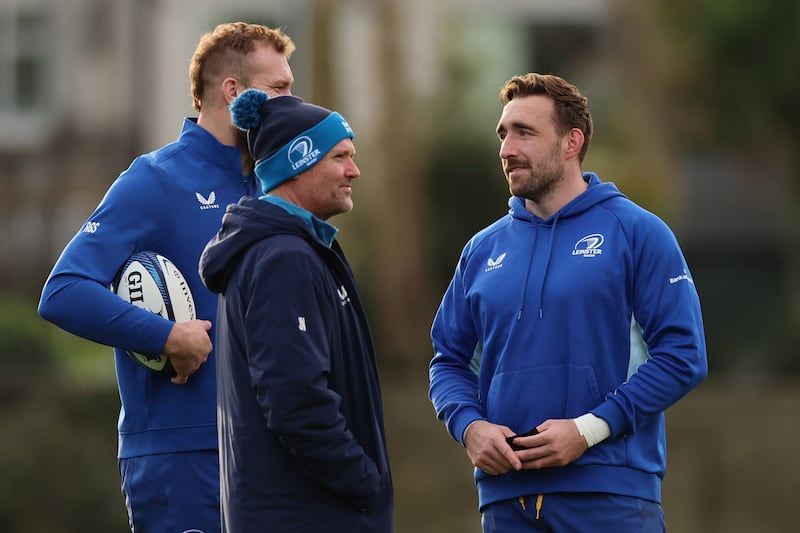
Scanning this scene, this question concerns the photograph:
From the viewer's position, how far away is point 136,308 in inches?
207

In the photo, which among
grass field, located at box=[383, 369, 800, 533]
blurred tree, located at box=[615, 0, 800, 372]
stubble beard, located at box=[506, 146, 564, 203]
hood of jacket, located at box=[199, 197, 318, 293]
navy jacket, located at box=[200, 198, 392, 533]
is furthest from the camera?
blurred tree, located at box=[615, 0, 800, 372]

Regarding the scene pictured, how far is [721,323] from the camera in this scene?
25016 millimetres

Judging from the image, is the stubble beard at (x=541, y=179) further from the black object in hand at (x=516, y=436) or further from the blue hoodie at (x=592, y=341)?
the black object in hand at (x=516, y=436)

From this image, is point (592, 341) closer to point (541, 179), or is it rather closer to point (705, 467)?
point (541, 179)

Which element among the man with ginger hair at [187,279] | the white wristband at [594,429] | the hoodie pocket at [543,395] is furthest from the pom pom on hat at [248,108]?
the white wristband at [594,429]

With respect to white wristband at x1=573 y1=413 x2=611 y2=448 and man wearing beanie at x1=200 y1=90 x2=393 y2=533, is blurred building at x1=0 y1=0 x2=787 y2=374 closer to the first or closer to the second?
white wristband at x1=573 y1=413 x2=611 y2=448

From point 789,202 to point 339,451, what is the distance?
16.2 m

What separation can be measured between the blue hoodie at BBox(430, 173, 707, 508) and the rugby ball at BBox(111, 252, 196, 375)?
106cm

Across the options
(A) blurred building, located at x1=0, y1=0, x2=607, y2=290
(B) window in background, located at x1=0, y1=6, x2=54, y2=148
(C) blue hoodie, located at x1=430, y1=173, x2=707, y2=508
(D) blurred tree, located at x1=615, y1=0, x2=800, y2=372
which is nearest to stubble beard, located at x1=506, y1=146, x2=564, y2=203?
(C) blue hoodie, located at x1=430, y1=173, x2=707, y2=508

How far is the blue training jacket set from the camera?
5.25 meters

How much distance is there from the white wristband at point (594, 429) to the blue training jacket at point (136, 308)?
137 centimetres

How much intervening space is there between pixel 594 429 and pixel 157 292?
1.68 metres

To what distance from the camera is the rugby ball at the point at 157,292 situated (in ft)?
17.5

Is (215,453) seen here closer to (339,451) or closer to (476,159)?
(339,451)
